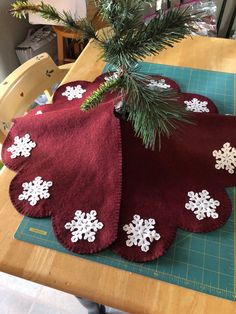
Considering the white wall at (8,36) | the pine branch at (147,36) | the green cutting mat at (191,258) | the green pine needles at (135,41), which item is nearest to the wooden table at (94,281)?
the green cutting mat at (191,258)

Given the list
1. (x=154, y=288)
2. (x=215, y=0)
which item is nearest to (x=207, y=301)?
(x=154, y=288)

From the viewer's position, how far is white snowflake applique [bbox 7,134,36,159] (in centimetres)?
64

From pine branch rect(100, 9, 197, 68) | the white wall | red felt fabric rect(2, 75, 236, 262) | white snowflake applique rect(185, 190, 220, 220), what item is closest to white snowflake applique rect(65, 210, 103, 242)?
red felt fabric rect(2, 75, 236, 262)

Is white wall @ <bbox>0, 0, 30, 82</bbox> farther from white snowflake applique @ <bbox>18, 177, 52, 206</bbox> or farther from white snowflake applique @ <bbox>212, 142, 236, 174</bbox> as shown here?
white snowflake applique @ <bbox>212, 142, 236, 174</bbox>

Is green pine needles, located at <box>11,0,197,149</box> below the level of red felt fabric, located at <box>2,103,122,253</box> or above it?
above

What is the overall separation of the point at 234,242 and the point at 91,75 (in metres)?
0.61

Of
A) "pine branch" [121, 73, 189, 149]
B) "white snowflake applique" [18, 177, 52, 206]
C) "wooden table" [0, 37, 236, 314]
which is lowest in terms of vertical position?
"wooden table" [0, 37, 236, 314]

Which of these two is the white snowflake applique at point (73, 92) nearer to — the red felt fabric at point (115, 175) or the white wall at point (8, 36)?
the red felt fabric at point (115, 175)

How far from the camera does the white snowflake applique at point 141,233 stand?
511 mm

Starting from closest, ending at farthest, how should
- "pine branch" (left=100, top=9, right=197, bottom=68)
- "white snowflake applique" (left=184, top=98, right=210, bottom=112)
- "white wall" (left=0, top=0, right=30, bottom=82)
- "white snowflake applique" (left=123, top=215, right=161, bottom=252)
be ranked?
"pine branch" (left=100, top=9, right=197, bottom=68)
"white snowflake applique" (left=123, top=215, right=161, bottom=252)
"white snowflake applique" (left=184, top=98, right=210, bottom=112)
"white wall" (left=0, top=0, right=30, bottom=82)

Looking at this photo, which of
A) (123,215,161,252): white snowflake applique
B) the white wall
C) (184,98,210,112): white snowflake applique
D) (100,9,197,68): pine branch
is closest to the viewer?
(100,9,197,68): pine branch

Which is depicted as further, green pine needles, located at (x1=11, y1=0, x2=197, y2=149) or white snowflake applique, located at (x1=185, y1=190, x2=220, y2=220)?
white snowflake applique, located at (x1=185, y1=190, x2=220, y2=220)

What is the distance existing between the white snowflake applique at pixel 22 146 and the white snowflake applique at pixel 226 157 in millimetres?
418

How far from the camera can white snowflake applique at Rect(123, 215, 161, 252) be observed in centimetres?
51
